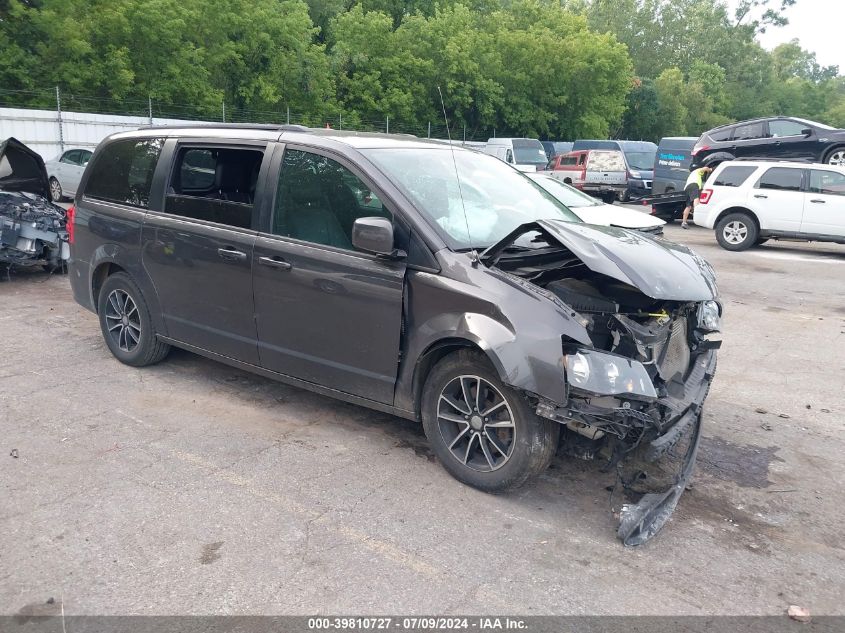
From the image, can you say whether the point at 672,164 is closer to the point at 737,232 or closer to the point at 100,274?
the point at 737,232

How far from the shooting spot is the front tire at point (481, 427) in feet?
12.4

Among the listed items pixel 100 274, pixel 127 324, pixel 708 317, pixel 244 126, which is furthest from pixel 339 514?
pixel 100 274

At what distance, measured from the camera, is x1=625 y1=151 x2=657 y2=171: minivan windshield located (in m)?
27.2

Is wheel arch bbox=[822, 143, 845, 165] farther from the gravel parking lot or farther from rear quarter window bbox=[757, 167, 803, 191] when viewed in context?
the gravel parking lot

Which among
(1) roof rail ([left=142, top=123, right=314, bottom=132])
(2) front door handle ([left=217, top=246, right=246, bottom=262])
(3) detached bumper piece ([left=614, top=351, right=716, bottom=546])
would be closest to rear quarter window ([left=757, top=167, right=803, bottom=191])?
(3) detached bumper piece ([left=614, top=351, right=716, bottom=546])

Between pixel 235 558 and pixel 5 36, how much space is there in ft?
93.5

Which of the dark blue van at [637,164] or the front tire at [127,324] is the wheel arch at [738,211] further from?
the front tire at [127,324]

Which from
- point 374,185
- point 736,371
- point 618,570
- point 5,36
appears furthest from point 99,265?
point 5,36

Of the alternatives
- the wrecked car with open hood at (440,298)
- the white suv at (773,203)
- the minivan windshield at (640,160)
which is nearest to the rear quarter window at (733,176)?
the white suv at (773,203)

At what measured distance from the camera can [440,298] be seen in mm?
4016

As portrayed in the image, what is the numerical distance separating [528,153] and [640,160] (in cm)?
427

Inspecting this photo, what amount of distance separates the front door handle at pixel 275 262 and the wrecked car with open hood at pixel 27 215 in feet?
18.7

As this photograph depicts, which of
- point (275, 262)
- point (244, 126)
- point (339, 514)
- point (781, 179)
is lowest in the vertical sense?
point (339, 514)

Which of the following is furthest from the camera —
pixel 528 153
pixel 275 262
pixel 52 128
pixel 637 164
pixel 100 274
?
pixel 528 153
